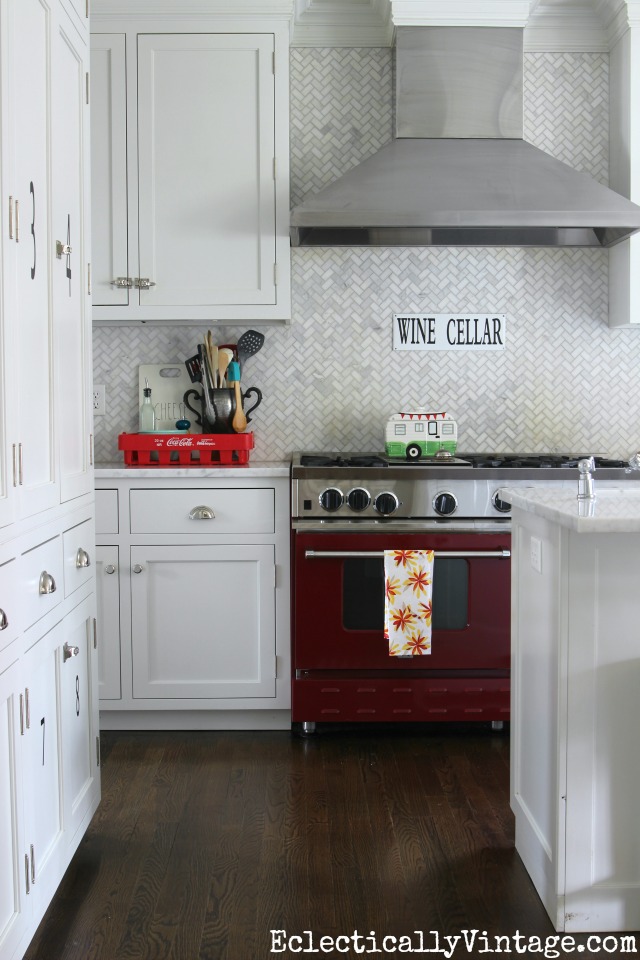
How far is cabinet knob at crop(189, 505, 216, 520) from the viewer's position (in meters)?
2.95

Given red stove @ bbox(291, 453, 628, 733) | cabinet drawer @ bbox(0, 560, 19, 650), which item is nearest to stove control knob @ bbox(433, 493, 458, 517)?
red stove @ bbox(291, 453, 628, 733)

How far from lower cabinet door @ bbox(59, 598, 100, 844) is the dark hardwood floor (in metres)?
0.15

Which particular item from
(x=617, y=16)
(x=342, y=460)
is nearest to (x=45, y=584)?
(x=342, y=460)

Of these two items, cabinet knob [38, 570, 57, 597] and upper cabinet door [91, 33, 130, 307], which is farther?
upper cabinet door [91, 33, 130, 307]

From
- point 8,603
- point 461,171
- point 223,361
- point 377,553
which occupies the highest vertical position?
point 461,171

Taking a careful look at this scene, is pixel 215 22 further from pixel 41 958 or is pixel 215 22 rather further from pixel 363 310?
pixel 41 958

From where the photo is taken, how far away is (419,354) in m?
3.49

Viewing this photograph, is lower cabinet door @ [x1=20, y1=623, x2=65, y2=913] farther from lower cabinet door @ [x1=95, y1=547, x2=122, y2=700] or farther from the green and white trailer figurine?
the green and white trailer figurine

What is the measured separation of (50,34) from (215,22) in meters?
1.45

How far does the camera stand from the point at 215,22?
3.08 metres

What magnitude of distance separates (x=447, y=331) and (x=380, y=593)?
3.93 feet

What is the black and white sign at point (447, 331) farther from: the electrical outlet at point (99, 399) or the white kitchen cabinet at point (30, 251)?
the white kitchen cabinet at point (30, 251)

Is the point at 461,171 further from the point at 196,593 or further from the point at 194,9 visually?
the point at 196,593

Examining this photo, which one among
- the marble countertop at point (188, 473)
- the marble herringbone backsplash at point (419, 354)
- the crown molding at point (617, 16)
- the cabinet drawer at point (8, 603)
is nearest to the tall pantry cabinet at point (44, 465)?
the cabinet drawer at point (8, 603)
